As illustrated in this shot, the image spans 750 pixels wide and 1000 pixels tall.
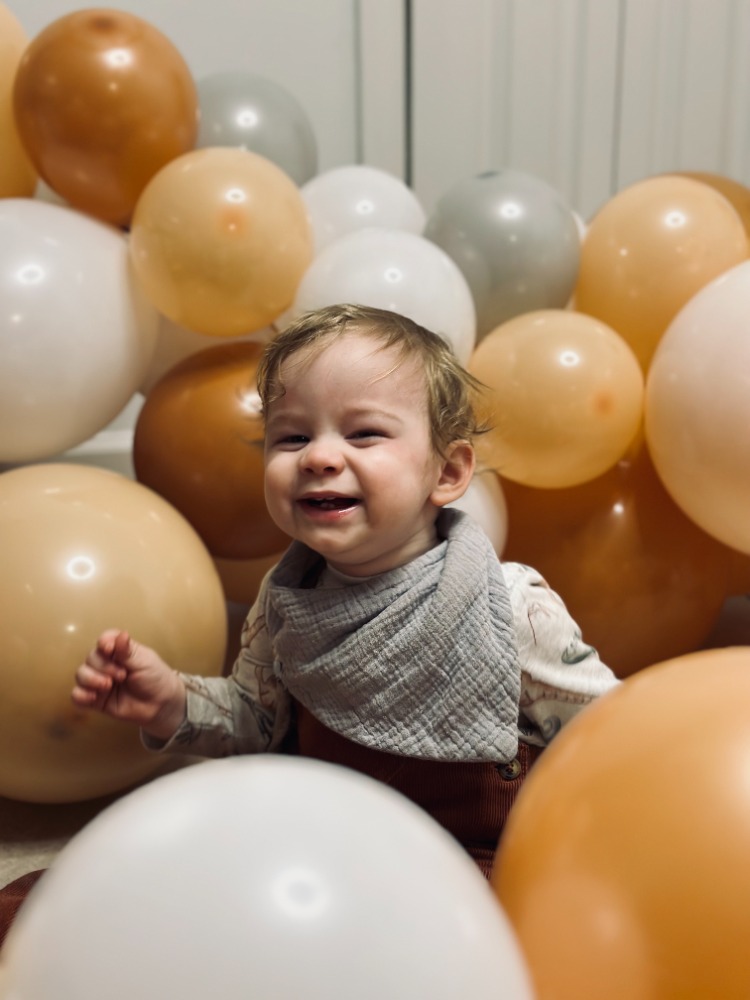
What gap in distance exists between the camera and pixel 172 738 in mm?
1021

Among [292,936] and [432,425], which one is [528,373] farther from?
[292,936]

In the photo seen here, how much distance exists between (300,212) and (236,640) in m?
0.64

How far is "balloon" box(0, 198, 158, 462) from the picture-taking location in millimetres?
1262

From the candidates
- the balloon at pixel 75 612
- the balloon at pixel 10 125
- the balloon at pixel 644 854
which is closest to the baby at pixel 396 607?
the balloon at pixel 75 612

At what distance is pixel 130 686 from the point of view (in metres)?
0.99

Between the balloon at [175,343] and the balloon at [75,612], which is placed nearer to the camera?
the balloon at [75,612]

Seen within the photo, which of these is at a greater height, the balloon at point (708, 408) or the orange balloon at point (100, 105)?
the orange balloon at point (100, 105)

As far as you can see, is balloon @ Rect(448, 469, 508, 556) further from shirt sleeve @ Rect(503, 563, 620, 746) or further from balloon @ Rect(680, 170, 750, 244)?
balloon @ Rect(680, 170, 750, 244)

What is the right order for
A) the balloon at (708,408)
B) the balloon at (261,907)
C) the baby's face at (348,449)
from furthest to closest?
1. the balloon at (708,408)
2. the baby's face at (348,449)
3. the balloon at (261,907)

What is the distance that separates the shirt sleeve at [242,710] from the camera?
3.37 ft

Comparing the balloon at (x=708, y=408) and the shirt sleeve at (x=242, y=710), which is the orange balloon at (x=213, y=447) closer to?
the shirt sleeve at (x=242, y=710)

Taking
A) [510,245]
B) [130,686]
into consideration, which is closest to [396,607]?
[130,686]

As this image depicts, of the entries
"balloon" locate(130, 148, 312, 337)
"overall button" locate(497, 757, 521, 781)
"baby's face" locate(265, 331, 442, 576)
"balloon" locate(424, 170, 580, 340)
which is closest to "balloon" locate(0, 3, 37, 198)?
"balloon" locate(130, 148, 312, 337)

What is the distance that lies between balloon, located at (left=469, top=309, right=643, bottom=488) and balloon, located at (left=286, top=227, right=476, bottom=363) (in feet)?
0.22
